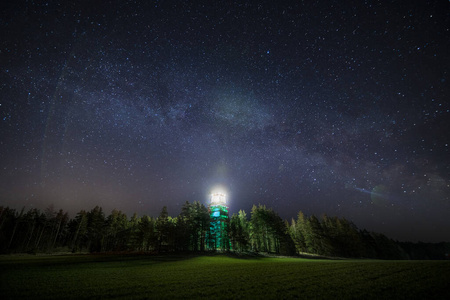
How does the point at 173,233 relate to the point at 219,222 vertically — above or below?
below

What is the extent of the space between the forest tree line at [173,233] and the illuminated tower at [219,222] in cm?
194

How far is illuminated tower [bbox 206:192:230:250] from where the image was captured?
54.9m

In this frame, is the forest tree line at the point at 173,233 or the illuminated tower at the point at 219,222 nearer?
the forest tree line at the point at 173,233

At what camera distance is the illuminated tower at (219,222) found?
5494 centimetres

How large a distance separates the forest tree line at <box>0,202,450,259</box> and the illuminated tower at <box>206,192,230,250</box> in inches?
76.2

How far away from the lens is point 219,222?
207ft

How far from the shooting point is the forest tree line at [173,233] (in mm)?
51219

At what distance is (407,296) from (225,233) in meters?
51.6

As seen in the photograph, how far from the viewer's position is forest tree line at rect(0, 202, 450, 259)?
168ft

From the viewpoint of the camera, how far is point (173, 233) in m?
49.6

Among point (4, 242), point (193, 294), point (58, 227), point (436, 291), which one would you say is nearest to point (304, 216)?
point (436, 291)

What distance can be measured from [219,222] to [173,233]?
18650 millimetres

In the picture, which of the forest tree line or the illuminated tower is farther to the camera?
the illuminated tower

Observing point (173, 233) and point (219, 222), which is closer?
point (173, 233)
